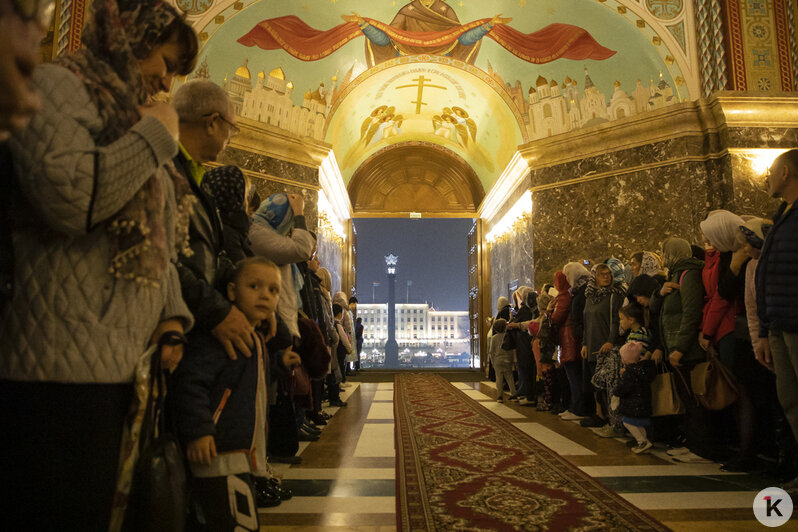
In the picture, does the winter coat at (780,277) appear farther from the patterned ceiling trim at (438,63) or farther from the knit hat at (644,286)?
the patterned ceiling trim at (438,63)

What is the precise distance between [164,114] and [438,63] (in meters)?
11.2

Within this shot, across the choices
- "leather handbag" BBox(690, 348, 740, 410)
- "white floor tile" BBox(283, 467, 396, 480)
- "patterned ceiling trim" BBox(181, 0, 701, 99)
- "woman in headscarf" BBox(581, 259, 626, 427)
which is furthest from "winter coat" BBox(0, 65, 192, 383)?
"patterned ceiling trim" BBox(181, 0, 701, 99)

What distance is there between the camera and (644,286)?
4379 mm

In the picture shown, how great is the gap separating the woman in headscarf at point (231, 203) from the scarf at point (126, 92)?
754 millimetres

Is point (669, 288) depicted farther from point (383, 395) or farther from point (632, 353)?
point (383, 395)

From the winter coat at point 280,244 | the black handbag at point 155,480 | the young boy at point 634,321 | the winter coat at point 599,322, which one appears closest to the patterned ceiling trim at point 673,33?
the winter coat at point 599,322

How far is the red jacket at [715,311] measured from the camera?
11.8ft

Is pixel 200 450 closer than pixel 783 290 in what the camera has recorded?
Yes

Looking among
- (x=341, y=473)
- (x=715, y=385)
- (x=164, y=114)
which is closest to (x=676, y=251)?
(x=715, y=385)

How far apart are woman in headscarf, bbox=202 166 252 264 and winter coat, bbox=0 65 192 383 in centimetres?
91

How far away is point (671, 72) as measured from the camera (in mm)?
8562

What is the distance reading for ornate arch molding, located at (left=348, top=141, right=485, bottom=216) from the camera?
15.8 meters

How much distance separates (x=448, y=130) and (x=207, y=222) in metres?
13.7

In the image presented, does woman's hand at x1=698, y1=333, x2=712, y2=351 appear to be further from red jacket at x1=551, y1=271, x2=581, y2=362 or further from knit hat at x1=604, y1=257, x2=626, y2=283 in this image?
red jacket at x1=551, y1=271, x2=581, y2=362
